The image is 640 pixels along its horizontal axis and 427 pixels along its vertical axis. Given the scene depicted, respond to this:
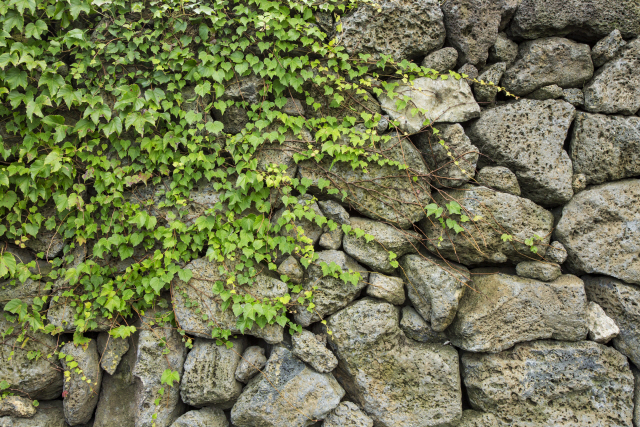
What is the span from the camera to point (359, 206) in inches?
123

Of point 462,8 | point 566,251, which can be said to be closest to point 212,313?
point 566,251

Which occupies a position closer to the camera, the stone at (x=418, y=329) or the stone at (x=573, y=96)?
the stone at (x=418, y=329)

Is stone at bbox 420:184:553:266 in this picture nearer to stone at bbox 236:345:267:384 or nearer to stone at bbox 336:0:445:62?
stone at bbox 336:0:445:62

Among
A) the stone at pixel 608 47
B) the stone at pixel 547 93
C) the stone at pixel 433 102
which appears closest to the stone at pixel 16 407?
the stone at pixel 433 102

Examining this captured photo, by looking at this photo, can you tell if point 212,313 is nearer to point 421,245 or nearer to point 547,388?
point 421,245

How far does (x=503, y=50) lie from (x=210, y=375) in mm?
3685

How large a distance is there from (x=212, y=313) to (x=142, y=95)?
188cm

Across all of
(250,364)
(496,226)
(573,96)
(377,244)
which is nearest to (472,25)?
(573,96)

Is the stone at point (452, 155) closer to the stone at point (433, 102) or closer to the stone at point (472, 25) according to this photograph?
the stone at point (433, 102)

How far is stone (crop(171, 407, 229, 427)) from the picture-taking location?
9.48ft

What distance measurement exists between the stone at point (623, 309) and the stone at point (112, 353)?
157 inches

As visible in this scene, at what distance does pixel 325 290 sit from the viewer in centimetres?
299

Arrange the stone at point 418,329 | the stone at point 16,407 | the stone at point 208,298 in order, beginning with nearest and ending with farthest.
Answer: the stone at point 16,407
the stone at point 208,298
the stone at point 418,329

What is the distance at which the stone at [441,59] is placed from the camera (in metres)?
3.15
